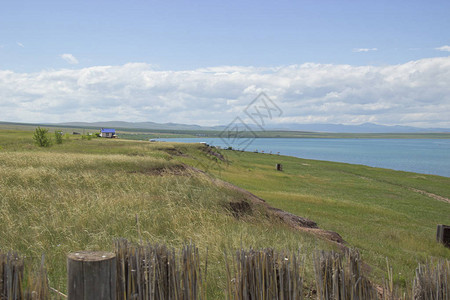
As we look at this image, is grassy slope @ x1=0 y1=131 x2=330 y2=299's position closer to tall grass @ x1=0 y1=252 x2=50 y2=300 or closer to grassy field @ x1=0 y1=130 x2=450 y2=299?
grassy field @ x1=0 y1=130 x2=450 y2=299

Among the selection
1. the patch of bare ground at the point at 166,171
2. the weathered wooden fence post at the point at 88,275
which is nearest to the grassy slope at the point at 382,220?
the patch of bare ground at the point at 166,171

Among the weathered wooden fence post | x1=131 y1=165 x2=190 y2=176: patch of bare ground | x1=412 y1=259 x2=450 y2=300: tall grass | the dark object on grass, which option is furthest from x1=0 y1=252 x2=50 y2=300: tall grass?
the dark object on grass

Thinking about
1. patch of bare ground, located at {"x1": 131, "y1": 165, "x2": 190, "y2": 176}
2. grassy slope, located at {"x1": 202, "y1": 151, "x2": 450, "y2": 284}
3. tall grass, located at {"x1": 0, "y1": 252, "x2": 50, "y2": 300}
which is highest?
tall grass, located at {"x1": 0, "y1": 252, "x2": 50, "y2": 300}

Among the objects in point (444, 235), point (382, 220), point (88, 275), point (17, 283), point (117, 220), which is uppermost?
point (88, 275)

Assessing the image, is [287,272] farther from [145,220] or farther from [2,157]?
[2,157]

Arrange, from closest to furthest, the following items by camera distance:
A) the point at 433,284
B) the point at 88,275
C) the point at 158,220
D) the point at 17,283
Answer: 1. the point at 88,275
2. the point at 17,283
3. the point at 433,284
4. the point at 158,220

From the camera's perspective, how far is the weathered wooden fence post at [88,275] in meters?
3.69

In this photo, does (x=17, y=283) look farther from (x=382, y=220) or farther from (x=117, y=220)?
(x=382, y=220)

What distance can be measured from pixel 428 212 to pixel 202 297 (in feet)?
95.0

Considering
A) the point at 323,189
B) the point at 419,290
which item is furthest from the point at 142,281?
the point at 323,189

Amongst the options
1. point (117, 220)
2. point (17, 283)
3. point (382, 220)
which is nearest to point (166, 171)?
point (117, 220)

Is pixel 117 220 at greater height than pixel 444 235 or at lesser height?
greater

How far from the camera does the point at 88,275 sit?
12.1 feet

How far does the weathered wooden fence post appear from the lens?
3686mm
